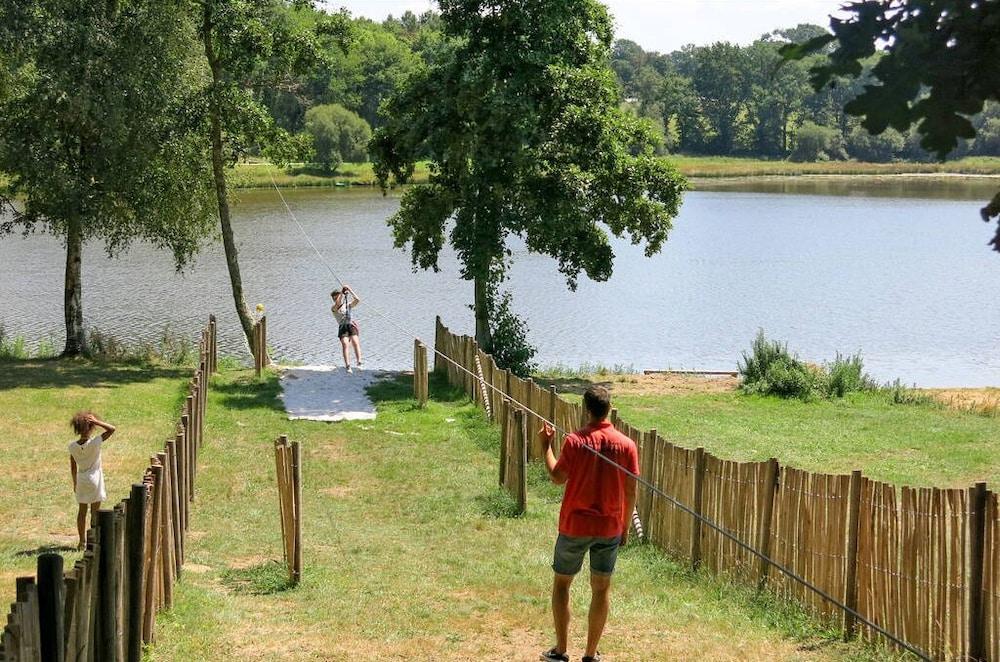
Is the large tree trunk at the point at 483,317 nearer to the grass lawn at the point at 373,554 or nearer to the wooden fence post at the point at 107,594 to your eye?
the grass lawn at the point at 373,554

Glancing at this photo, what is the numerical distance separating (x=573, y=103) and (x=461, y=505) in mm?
13528

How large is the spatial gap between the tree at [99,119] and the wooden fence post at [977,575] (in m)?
20.0

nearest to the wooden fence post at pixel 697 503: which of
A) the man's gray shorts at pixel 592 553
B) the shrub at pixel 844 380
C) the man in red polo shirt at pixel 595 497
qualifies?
the man in red polo shirt at pixel 595 497

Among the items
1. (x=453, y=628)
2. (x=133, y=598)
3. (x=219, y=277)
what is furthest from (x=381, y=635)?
(x=219, y=277)

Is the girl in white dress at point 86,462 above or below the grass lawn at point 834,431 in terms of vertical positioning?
above

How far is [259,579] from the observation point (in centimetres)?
1157

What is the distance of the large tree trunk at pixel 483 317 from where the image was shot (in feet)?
91.6

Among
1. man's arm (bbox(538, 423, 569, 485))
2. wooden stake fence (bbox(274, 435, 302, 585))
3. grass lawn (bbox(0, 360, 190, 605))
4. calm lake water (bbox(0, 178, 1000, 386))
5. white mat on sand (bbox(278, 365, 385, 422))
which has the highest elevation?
man's arm (bbox(538, 423, 569, 485))

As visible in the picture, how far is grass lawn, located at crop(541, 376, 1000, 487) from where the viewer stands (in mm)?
19250

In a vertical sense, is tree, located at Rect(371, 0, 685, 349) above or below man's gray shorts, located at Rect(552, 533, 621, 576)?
above

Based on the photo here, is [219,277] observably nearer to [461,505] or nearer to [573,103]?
[573,103]

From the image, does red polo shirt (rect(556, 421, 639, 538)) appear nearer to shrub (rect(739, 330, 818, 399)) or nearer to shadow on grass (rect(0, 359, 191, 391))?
shadow on grass (rect(0, 359, 191, 391))

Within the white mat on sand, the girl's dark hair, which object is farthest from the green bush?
the girl's dark hair

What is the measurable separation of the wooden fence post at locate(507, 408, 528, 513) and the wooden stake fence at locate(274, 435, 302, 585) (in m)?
3.55
